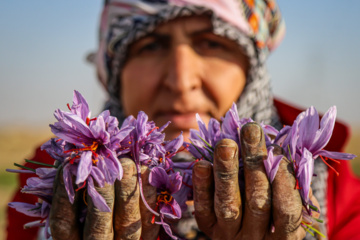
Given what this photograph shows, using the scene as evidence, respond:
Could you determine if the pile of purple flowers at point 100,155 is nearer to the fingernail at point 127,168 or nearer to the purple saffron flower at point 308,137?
the fingernail at point 127,168

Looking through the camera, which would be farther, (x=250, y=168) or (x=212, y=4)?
Answer: (x=212, y=4)

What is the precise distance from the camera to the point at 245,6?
2.43m

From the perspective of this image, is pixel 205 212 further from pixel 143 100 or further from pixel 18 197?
pixel 18 197

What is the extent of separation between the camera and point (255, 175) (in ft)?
3.44

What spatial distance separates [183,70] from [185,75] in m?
0.03

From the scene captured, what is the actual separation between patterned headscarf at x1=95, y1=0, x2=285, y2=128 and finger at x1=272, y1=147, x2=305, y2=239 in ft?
3.84

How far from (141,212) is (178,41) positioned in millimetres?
1228

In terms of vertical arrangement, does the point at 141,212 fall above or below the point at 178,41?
below

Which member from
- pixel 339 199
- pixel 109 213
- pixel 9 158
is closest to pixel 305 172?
pixel 109 213

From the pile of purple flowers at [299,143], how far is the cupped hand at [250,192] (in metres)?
Result: 0.02

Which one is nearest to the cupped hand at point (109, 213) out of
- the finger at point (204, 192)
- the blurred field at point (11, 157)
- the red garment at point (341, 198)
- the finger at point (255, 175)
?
the finger at point (204, 192)

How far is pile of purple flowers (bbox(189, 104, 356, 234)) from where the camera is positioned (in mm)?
1043

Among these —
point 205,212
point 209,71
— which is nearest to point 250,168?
point 205,212

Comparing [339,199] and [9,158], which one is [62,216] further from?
[9,158]
